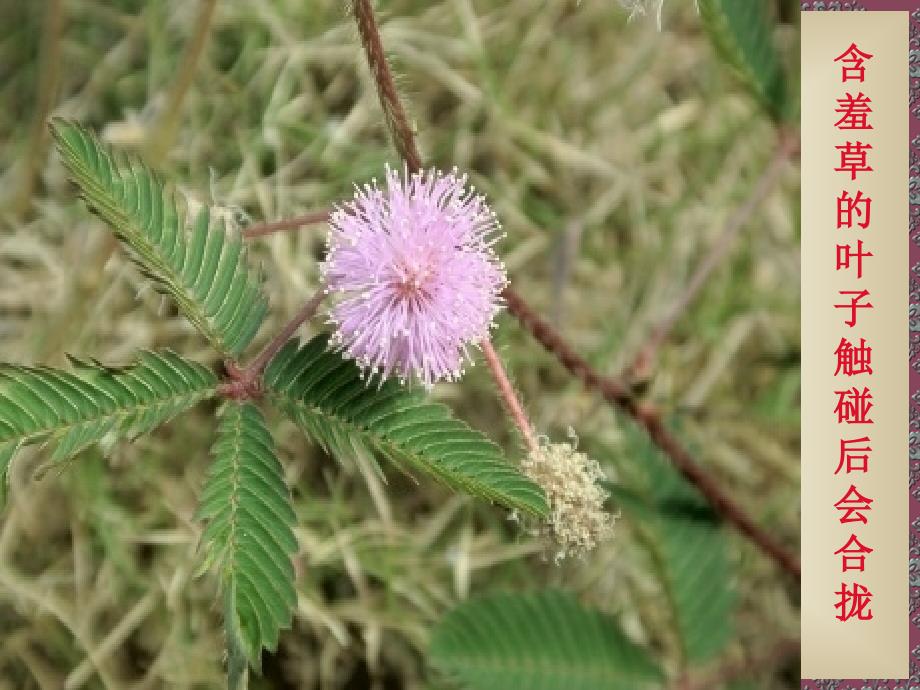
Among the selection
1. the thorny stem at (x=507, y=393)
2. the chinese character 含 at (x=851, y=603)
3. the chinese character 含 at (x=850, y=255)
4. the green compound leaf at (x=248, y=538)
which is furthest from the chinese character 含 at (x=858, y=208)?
the green compound leaf at (x=248, y=538)

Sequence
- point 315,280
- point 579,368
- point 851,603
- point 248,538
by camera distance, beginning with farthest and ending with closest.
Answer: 1. point 315,280
2. point 851,603
3. point 579,368
4. point 248,538

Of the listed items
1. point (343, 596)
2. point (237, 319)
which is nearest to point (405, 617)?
point (343, 596)

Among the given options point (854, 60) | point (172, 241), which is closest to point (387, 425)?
point (172, 241)

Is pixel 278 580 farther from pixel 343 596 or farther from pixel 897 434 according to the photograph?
pixel 897 434

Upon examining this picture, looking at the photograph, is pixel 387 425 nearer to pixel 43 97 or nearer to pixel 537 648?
pixel 537 648

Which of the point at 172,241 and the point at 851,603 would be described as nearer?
the point at 172,241

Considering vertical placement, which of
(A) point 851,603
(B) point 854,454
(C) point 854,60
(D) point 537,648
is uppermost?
(C) point 854,60

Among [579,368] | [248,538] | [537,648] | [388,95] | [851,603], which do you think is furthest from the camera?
[851,603]
